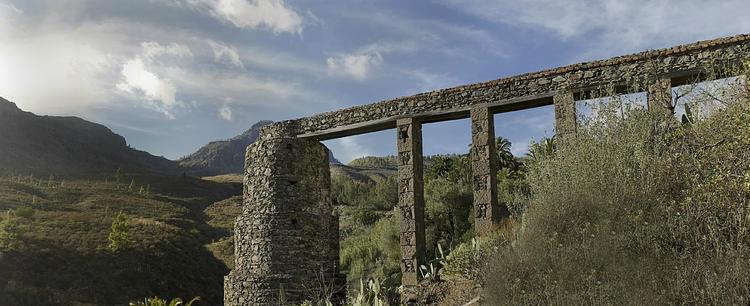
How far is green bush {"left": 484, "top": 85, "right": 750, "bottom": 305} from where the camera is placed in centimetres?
659

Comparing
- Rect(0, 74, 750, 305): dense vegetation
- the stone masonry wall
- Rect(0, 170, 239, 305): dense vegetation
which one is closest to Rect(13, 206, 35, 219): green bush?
Rect(0, 170, 239, 305): dense vegetation

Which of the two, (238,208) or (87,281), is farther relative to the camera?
(238,208)

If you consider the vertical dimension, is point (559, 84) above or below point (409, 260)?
above

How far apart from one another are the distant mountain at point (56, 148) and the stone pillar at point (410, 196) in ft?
192

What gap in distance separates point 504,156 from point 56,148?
71528mm

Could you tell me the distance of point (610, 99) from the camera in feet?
31.1

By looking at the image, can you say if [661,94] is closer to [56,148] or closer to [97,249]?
[97,249]

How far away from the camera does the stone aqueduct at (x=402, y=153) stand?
1120 centimetres

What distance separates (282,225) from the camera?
15.3 meters

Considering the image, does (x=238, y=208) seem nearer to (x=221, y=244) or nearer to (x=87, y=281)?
(x=221, y=244)

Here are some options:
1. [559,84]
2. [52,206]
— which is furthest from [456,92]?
[52,206]

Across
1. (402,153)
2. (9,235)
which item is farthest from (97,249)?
Result: (402,153)

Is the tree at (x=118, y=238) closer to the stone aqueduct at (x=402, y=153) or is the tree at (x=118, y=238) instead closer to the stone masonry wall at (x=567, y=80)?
the stone aqueduct at (x=402, y=153)

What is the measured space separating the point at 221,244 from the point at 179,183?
29.4 m
